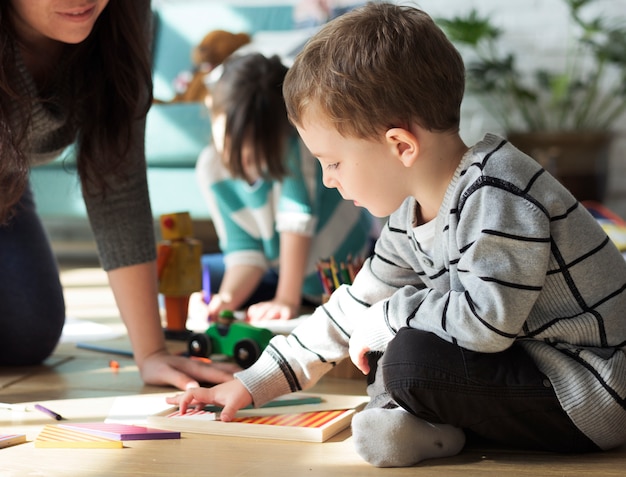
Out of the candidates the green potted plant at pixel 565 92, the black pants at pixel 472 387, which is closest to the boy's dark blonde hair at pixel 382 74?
the black pants at pixel 472 387

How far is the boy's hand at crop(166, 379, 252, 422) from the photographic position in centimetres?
110

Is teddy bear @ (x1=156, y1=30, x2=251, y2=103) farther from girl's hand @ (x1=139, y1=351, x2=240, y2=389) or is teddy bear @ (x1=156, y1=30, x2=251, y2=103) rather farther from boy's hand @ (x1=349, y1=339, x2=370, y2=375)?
boy's hand @ (x1=349, y1=339, x2=370, y2=375)

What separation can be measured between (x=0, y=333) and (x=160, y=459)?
1.97 feet

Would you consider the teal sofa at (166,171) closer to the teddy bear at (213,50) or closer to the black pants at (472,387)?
the teddy bear at (213,50)

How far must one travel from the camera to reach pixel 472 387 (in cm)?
98

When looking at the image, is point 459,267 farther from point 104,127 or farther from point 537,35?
point 537,35

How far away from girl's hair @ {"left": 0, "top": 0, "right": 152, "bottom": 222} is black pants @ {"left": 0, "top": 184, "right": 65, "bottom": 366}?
0.62 feet

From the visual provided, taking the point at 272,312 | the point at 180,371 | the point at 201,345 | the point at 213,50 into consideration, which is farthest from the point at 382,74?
the point at 213,50

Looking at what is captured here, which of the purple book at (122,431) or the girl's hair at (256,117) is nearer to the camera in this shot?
the purple book at (122,431)

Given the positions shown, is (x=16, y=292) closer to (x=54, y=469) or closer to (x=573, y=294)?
(x=54, y=469)

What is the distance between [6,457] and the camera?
100 centimetres

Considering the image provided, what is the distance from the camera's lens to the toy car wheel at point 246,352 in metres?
1.44

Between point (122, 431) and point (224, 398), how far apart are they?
129 millimetres

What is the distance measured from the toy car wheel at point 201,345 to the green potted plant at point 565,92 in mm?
2246
